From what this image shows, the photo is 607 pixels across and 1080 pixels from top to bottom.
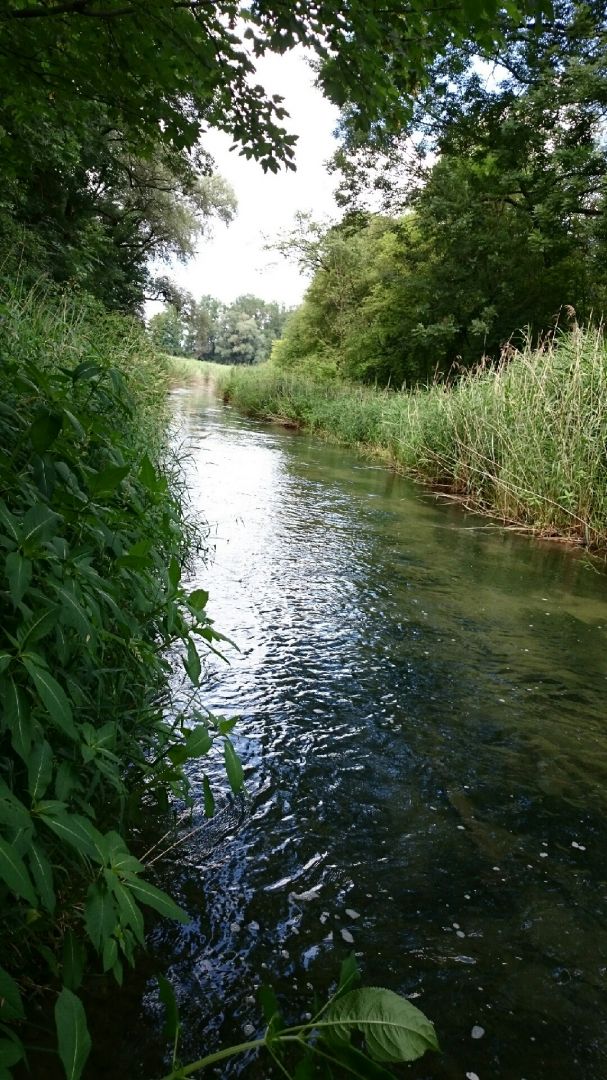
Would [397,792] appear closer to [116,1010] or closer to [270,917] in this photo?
[270,917]

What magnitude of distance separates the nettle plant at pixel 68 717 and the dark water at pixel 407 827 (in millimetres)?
313

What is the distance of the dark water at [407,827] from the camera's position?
1.50 metres

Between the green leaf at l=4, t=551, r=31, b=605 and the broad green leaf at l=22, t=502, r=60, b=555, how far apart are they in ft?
0.08

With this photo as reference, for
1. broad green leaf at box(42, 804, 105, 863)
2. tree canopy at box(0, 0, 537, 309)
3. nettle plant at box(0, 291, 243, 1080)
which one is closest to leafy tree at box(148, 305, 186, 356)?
tree canopy at box(0, 0, 537, 309)

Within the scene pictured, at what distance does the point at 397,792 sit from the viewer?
2369mm

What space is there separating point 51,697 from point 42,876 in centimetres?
28

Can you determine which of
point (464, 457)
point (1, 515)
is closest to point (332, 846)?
point (1, 515)

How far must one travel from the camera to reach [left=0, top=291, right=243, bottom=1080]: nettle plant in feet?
3.42

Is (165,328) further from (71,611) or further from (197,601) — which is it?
(71,611)

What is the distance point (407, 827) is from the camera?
217 cm

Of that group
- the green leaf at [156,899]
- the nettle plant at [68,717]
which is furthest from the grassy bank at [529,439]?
the green leaf at [156,899]

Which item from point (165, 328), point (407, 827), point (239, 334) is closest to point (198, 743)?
point (407, 827)

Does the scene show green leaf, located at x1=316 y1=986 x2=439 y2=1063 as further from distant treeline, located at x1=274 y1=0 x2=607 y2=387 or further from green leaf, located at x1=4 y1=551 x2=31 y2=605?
distant treeline, located at x1=274 y1=0 x2=607 y2=387

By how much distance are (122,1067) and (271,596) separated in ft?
10.3
